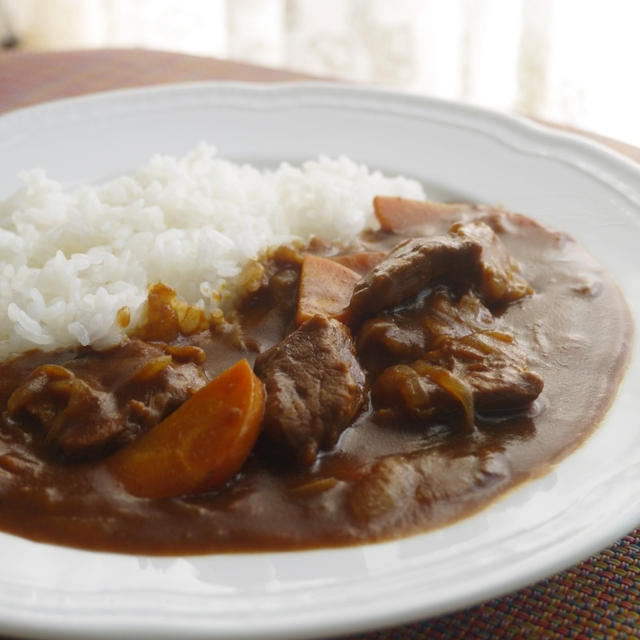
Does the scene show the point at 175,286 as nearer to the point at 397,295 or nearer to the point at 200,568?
the point at 397,295

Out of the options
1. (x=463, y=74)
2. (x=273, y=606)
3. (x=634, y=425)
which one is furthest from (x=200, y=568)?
(x=463, y=74)

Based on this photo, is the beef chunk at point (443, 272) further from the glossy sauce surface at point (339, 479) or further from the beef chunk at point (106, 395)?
the beef chunk at point (106, 395)

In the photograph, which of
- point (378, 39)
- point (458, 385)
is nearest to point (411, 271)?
point (458, 385)

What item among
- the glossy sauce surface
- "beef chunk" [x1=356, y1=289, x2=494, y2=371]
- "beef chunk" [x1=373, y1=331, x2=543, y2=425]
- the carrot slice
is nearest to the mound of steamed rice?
the glossy sauce surface

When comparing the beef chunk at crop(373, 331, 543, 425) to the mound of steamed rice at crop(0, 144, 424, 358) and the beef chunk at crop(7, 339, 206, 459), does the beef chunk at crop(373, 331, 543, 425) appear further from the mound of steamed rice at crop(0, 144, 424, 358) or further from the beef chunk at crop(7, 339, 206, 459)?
the mound of steamed rice at crop(0, 144, 424, 358)

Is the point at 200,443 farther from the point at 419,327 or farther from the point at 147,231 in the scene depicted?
the point at 147,231
